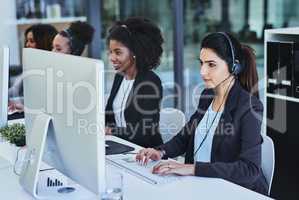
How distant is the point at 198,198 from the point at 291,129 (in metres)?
1.39

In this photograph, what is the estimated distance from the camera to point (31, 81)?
1689mm

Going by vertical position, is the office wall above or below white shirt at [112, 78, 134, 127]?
above

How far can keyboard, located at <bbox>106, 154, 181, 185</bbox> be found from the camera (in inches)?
69.1

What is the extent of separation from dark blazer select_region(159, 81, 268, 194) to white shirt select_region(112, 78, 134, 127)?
615mm

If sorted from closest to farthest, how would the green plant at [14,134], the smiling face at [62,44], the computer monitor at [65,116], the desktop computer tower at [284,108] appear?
the computer monitor at [65,116]
the green plant at [14,134]
the desktop computer tower at [284,108]
the smiling face at [62,44]

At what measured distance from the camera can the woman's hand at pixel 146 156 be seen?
1966 millimetres

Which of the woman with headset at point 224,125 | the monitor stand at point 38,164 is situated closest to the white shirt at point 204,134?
the woman with headset at point 224,125

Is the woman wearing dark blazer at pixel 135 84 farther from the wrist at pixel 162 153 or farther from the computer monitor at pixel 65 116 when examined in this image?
the computer monitor at pixel 65 116

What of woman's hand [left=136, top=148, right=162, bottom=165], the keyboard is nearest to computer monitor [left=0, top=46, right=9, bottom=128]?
the keyboard

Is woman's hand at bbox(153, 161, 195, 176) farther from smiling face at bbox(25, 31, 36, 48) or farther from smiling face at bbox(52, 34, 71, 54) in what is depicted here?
smiling face at bbox(25, 31, 36, 48)

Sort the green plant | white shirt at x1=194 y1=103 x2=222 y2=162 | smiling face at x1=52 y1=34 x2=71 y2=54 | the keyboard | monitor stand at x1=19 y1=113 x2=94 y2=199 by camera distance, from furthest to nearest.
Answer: smiling face at x1=52 y1=34 x2=71 y2=54 < the green plant < white shirt at x1=194 y1=103 x2=222 y2=162 < the keyboard < monitor stand at x1=19 y1=113 x2=94 y2=199

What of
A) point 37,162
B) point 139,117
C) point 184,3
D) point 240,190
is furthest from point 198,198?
point 184,3

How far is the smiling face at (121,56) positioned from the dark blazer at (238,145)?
733mm

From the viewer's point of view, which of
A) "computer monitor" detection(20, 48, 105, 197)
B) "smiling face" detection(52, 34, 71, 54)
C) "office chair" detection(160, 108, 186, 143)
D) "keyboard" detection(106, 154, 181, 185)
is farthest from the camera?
"smiling face" detection(52, 34, 71, 54)
